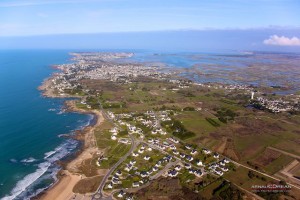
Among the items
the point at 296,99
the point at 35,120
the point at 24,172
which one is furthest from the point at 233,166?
the point at 296,99

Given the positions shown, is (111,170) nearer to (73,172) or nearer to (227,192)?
(73,172)

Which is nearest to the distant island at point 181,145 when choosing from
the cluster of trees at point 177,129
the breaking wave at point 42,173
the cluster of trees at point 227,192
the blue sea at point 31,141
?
the cluster of trees at point 227,192

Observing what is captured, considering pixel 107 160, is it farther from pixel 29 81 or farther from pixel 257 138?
pixel 29 81

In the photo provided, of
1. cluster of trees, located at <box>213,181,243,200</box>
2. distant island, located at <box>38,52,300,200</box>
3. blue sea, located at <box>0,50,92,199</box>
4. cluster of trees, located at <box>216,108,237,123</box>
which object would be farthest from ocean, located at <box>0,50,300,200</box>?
cluster of trees, located at <box>216,108,237,123</box>

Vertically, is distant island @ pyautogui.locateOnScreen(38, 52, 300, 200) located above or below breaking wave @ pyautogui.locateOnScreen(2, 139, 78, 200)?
above

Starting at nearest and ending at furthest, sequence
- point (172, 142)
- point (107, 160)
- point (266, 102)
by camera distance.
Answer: point (107, 160) < point (172, 142) < point (266, 102)

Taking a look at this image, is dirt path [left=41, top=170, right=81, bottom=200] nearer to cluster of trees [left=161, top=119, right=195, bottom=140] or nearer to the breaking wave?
the breaking wave

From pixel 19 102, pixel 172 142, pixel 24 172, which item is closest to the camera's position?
A: pixel 24 172
